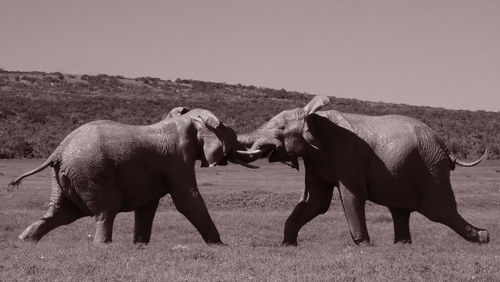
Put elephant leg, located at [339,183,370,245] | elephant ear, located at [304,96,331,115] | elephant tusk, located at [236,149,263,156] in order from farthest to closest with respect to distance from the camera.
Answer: elephant tusk, located at [236,149,263,156] < elephant ear, located at [304,96,331,115] < elephant leg, located at [339,183,370,245]

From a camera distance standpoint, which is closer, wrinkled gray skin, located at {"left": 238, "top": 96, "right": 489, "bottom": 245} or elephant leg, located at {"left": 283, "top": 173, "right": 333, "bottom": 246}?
wrinkled gray skin, located at {"left": 238, "top": 96, "right": 489, "bottom": 245}

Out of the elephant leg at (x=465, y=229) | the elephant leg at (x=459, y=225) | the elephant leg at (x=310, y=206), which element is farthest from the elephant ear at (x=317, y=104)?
the elephant leg at (x=465, y=229)

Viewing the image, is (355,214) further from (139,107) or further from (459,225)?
(139,107)

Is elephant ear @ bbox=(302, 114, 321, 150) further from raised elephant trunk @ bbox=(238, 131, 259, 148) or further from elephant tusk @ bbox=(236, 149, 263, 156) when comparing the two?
raised elephant trunk @ bbox=(238, 131, 259, 148)

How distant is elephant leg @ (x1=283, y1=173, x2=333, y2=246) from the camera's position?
1616 centimetres

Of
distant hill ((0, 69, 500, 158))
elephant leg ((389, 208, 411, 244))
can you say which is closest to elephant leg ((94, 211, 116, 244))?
elephant leg ((389, 208, 411, 244))

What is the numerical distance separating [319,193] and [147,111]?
4928 cm

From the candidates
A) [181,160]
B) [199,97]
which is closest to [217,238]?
[181,160]

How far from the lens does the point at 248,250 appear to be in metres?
13.4

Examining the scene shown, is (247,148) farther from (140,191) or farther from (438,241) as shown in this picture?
(438,241)

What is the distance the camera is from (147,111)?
64625 mm

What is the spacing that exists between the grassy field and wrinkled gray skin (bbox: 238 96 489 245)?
28.0 inches

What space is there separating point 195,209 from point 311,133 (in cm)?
235

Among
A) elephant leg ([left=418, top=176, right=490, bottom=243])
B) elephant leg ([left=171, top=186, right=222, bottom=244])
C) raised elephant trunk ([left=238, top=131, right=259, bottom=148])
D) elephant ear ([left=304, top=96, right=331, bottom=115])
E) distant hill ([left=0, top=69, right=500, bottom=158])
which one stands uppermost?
elephant ear ([left=304, top=96, right=331, bottom=115])
